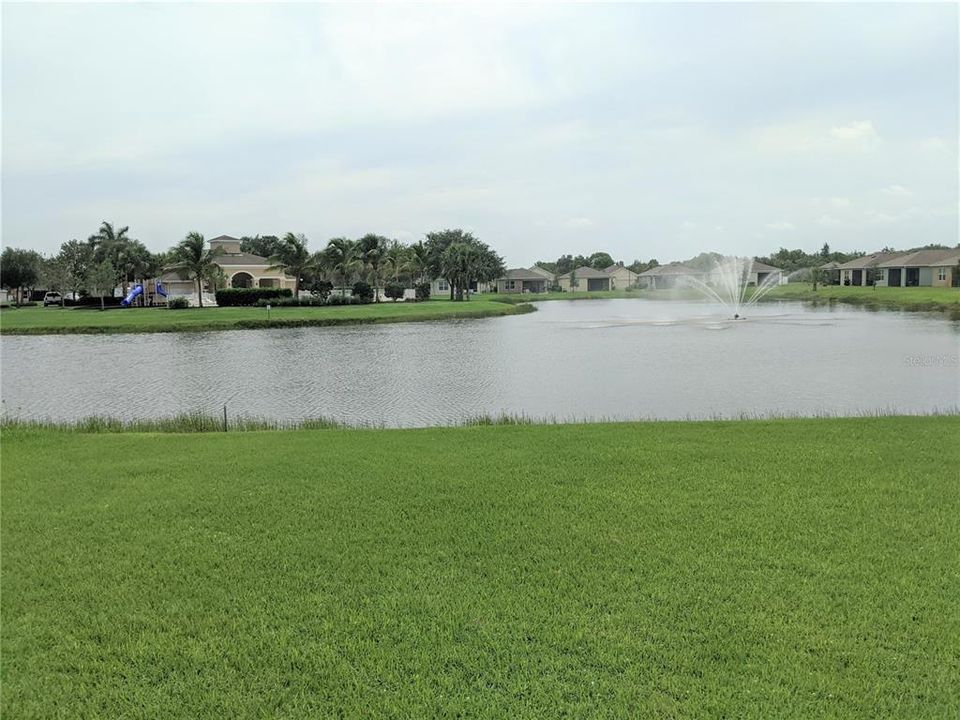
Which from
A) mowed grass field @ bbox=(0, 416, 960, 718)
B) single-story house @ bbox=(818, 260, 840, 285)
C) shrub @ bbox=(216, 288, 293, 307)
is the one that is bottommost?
mowed grass field @ bbox=(0, 416, 960, 718)

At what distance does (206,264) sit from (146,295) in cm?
1189

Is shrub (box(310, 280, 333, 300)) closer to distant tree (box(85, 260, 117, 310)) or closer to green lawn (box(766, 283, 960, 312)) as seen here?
distant tree (box(85, 260, 117, 310))

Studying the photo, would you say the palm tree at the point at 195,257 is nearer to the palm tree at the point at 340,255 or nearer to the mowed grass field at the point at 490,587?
the palm tree at the point at 340,255

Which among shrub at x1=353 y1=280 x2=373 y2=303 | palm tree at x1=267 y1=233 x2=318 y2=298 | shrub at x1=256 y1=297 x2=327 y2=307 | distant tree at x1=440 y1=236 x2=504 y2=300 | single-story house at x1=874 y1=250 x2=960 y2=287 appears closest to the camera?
shrub at x1=256 y1=297 x2=327 y2=307

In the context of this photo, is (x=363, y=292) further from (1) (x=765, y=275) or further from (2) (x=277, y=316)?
(1) (x=765, y=275)

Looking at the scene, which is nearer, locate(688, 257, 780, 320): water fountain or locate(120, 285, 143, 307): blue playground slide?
locate(120, 285, 143, 307): blue playground slide

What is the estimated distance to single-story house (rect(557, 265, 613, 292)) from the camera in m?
116

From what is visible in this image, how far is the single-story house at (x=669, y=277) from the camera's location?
106500mm

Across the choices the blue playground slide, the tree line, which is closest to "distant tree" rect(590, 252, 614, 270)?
the tree line

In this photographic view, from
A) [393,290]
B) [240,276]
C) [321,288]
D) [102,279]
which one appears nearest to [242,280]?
[240,276]

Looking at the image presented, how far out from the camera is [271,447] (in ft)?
32.1

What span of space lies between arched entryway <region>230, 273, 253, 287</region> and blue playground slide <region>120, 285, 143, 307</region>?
941cm

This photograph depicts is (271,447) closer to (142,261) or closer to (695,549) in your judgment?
(695,549)

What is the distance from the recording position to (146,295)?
6981 cm
